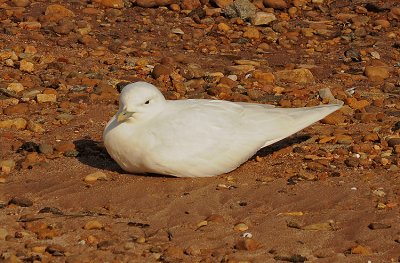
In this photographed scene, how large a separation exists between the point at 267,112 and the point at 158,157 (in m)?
1.19

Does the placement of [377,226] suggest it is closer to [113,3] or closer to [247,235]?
[247,235]

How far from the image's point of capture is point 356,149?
9.14m

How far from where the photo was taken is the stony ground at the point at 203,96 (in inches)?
287

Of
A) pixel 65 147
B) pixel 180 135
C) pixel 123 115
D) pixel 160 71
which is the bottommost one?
pixel 160 71

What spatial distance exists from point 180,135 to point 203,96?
2381mm

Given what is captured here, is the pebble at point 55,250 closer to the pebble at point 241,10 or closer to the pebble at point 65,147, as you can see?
the pebble at point 65,147

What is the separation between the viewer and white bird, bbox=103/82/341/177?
27.5 feet

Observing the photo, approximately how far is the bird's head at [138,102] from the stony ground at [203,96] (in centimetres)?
51

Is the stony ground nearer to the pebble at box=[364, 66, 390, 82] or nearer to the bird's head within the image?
the pebble at box=[364, 66, 390, 82]

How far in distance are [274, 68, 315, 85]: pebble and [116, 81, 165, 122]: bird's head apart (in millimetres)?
2991

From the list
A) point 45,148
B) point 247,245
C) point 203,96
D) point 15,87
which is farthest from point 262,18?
point 247,245

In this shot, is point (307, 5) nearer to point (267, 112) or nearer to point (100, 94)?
point (100, 94)

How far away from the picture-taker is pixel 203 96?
1078 cm

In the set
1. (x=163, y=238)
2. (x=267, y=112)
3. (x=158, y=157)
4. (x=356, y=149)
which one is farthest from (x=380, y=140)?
(x=163, y=238)
